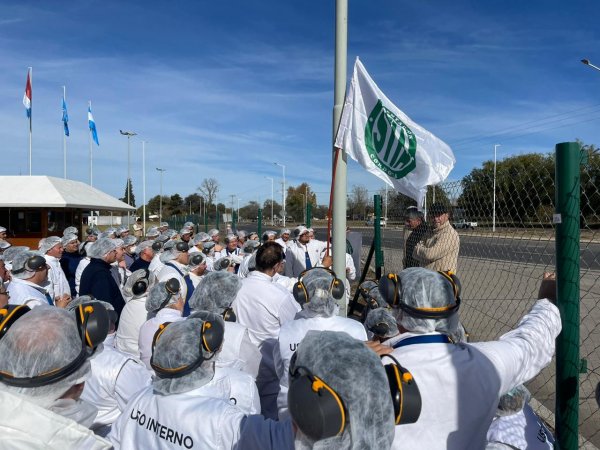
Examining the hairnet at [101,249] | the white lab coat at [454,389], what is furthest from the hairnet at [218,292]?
the hairnet at [101,249]

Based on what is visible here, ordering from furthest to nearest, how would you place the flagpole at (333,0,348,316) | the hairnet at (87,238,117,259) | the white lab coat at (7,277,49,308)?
the hairnet at (87,238,117,259) < the white lab coat at (7,277,49,308) < the flagpole at (333,0,348,316)

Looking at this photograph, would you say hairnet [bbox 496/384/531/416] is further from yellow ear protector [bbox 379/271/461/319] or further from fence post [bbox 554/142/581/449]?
yellow ear protector [bbox 379/271/461/319]

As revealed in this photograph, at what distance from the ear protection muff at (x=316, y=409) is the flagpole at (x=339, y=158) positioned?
363 centimetres

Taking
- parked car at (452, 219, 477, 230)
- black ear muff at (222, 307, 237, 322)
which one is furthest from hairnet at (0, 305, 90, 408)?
parked car at (452, 219, 477, 230)

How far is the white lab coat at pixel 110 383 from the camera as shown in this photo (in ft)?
9.20

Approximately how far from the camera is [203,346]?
2.27 m

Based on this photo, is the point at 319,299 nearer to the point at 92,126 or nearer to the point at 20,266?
the point at 20,266

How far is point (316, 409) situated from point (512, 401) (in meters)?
1.68

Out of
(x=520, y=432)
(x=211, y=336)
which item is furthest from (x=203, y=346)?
(x=520, y=432)

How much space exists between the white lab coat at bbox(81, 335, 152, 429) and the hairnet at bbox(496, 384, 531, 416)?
197 centimetres

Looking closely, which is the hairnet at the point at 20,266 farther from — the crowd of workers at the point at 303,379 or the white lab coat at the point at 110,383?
the white lab coat at the point at 110,383

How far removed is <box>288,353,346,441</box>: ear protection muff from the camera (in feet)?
4.05

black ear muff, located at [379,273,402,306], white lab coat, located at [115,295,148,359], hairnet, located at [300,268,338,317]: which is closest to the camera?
black ear muff, located at [379,273,402,306]

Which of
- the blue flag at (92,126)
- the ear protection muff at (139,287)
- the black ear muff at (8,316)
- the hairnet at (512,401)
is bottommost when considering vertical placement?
the hairnet at (512,401)
